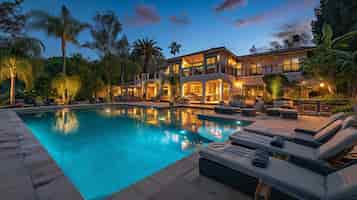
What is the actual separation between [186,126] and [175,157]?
336 centimetres

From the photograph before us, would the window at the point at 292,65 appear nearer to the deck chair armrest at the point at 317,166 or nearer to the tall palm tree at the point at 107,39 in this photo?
the deck chair armrest at the point at 317,166

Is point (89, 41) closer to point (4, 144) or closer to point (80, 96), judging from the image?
point (80, 96)

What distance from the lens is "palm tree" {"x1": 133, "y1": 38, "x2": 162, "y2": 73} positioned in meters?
28.4

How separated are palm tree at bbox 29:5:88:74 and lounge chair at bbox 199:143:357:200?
2042cm

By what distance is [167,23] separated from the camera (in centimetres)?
3117

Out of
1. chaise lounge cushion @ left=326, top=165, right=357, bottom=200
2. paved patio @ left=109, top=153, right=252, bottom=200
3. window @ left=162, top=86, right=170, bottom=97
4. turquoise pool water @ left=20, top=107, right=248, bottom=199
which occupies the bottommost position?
turquoise pool water @ left=20, top=107, right=248, bottom=199

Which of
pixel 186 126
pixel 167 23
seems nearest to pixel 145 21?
pixel 167 23

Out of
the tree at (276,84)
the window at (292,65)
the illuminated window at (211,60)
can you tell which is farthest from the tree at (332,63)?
the illuminated window at (211,60)

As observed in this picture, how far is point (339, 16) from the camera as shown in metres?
11.5

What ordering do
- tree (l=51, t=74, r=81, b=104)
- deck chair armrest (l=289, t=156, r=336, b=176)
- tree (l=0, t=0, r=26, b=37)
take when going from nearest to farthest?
deck chair armrest (l=289, t=156, r=336, b=176) → tree (l=0, t=0, r=26, b=37) → tree (l=51, t=74, r=81, b=104)

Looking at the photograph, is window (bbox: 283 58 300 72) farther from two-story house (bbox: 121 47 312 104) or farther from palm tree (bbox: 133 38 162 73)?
palm tree (bbox: 133 38 162 73)

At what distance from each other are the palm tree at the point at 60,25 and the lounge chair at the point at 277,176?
20419 mm

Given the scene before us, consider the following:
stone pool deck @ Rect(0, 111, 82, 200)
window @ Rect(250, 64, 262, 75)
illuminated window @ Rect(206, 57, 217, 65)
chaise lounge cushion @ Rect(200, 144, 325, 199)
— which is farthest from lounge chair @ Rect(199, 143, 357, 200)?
window @ Rect(250, 64, 262, 75)

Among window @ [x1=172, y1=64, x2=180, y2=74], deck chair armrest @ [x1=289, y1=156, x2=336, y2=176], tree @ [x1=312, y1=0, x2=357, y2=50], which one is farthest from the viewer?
window @ [x1=172, y1=64, x2=180, y2=74]
